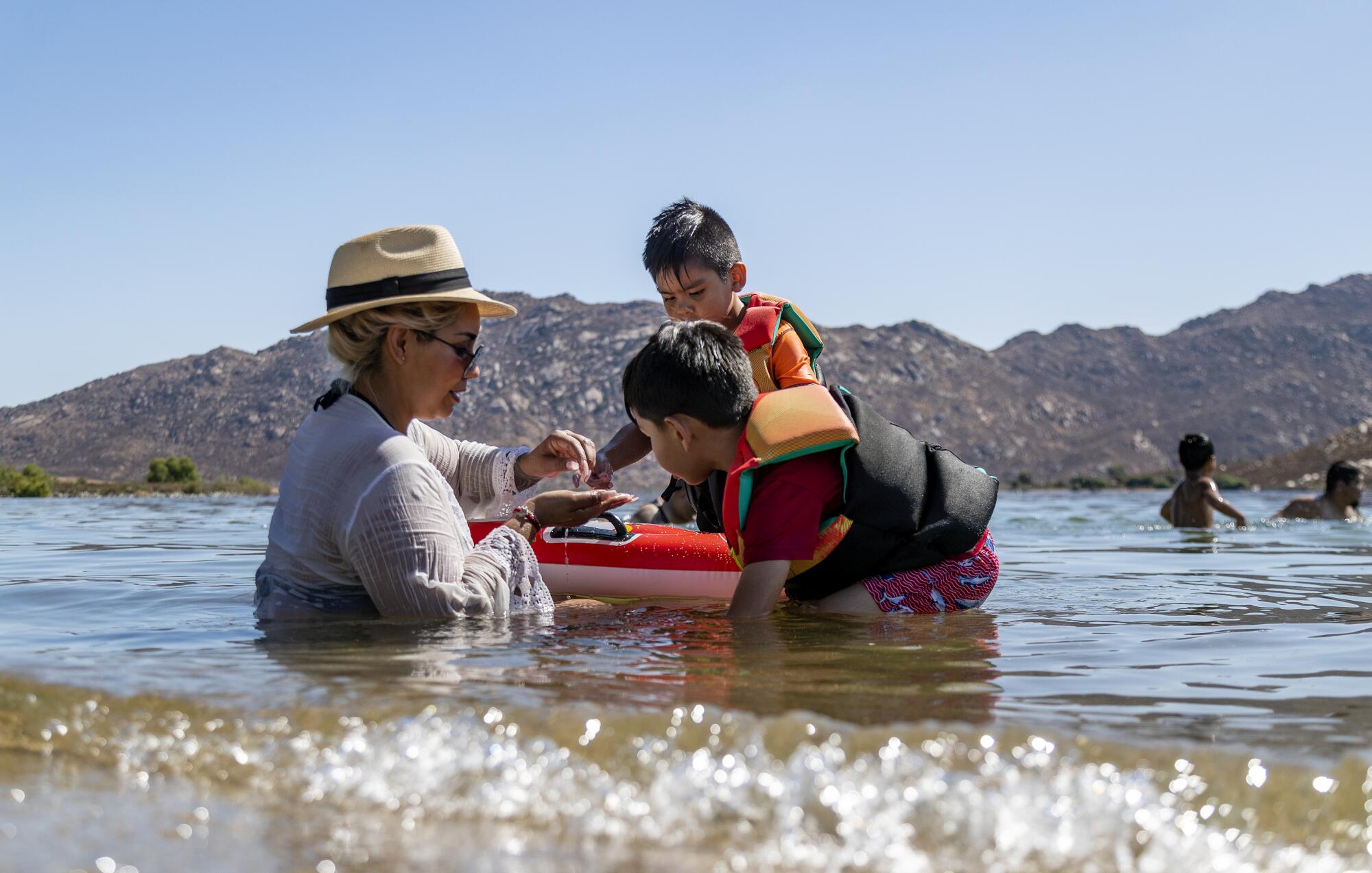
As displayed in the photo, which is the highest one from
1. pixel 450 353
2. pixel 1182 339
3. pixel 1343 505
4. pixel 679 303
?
pixel 1182 339

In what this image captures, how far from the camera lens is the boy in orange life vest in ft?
17.3

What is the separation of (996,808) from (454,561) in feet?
6.64

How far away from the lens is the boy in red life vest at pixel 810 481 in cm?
389

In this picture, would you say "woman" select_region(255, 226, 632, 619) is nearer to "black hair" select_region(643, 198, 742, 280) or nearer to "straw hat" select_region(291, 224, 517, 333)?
"straw hat" select_region(291, 224, 517, 333)

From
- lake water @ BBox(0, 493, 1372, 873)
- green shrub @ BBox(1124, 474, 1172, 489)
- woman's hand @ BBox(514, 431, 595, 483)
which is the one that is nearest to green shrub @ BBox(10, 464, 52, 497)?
woman's hand @ BBox(514, 431, 595, 483)

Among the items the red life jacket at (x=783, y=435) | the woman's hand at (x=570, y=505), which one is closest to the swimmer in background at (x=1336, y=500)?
the woman's hand at (x=570, y=505)

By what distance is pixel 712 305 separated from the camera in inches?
213

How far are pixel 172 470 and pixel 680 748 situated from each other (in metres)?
42.8

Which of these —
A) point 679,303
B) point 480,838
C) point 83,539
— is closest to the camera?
point 480,838

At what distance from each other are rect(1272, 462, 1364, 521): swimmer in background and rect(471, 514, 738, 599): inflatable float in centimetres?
1218

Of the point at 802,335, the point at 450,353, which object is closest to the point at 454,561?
the point at 450,353

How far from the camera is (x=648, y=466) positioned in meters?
99.9

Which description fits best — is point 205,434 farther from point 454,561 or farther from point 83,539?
point 454,561

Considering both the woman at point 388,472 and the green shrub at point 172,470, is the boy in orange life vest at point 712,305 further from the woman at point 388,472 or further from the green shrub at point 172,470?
the green shrub at point 172,470
